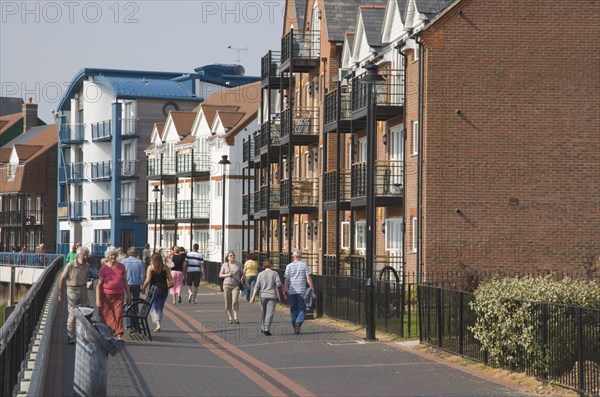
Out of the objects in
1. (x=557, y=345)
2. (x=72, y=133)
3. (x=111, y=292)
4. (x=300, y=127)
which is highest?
(x=72, y=133)

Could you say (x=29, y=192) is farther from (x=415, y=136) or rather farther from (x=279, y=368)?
(x=279, y=368)

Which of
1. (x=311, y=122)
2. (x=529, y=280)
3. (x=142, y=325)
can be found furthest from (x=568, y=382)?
(x=311, y=122)

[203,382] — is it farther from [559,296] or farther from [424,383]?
[559,296]

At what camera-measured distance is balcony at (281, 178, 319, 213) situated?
47.5 m

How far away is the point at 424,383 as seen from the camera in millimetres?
16000

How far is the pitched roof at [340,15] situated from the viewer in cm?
4650

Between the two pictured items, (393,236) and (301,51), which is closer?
(393,236)

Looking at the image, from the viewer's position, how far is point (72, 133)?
100812mm

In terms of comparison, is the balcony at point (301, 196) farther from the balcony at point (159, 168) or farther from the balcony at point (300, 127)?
the balcony at point (159, 168)

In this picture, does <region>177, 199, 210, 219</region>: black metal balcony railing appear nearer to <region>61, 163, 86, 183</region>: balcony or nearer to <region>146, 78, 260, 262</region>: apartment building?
<region>146, 78, 260, 262</region>: apartment building

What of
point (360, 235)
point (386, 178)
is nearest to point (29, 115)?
point (360, 235)

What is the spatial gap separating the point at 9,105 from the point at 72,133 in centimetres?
4623

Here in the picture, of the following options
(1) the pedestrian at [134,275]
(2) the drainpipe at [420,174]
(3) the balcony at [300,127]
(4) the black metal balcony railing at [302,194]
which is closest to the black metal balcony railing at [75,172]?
(3) the balcony at [300,127]

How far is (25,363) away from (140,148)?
259 ft
